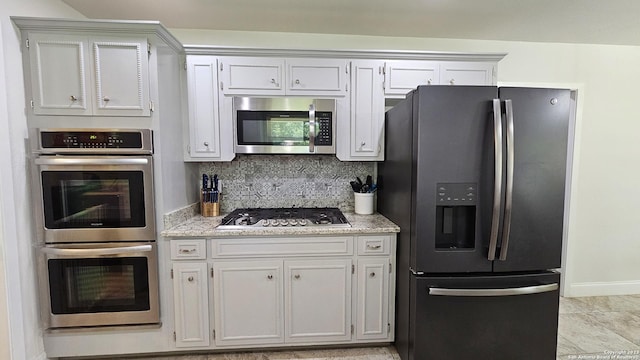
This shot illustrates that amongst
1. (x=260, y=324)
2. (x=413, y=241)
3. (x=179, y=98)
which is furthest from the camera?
(x=179, y=98)

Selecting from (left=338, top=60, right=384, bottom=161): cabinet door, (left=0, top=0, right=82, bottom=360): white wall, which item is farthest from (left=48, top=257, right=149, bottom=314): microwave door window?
(left=338, top=60, right=384, bottom=161): cabinet door

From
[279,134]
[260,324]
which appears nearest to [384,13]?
[279,134]

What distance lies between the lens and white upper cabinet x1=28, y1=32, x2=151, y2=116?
5.49 feet

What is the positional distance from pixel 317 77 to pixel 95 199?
5.88 ft

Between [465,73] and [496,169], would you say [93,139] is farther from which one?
[465,73]

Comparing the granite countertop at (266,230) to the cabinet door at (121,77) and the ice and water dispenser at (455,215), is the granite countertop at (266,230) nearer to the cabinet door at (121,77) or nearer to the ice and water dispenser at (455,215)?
the ice and water dispenser at (455,215)

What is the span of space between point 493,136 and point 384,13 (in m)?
1.31

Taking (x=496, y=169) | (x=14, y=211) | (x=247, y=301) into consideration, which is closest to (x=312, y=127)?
(x=496, y=169)

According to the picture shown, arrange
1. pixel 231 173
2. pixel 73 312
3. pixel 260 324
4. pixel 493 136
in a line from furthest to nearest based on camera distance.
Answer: pixel 231 173, pixel 260 324, pixel 73 312, pixel 493 136

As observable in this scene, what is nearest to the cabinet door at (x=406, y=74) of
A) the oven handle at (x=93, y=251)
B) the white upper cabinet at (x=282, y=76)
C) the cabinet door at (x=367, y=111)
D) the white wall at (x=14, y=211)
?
the cabinet door at (x=367, y=111)

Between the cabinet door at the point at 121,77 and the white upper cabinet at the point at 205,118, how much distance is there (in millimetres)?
366

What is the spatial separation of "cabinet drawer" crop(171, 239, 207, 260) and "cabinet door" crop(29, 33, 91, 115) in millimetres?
1041

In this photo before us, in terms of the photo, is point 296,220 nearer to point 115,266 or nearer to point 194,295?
point 194,295

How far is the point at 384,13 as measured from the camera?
6.86 feet
